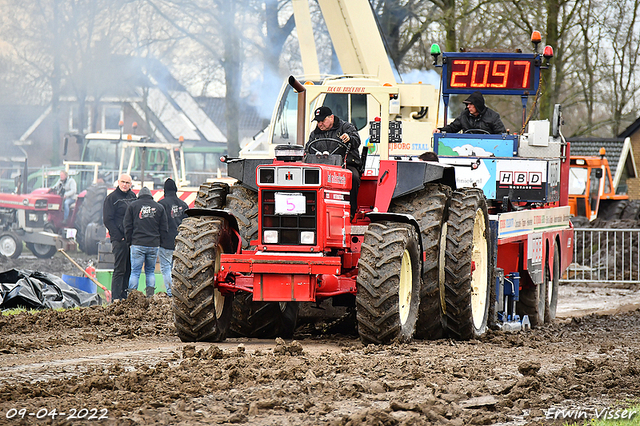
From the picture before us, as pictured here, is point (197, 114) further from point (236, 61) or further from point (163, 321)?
point (163, 321)

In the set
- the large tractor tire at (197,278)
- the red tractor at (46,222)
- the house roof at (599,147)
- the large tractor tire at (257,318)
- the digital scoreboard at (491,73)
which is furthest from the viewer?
the house roof at (599,147)

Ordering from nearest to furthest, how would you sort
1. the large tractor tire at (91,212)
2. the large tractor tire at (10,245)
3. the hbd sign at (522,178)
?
the hbd sign at (522,178)
the large tractor tire at (91,212)
the large tractor tire at (10,245)

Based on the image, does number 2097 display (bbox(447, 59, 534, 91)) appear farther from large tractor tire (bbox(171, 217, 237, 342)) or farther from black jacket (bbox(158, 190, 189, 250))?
large tractor tire (bbox(171, 217, 237, 342))

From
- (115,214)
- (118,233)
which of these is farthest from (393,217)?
(115,214)

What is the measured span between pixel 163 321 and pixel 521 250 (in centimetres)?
463

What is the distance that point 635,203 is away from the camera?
25.1m

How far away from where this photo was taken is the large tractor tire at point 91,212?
67.5ft

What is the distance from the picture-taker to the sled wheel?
847 centimetres

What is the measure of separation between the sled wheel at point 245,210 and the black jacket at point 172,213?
5411mm

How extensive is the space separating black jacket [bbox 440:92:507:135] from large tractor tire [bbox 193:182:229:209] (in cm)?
457

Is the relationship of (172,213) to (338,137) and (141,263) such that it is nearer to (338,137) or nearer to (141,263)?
(141,263)

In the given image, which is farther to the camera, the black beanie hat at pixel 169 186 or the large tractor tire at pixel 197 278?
the black beanie hat at pixel 169 186

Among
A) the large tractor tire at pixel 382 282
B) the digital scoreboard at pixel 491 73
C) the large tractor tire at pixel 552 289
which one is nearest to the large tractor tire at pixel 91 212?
the digital scoreboard at pixel 491 73
